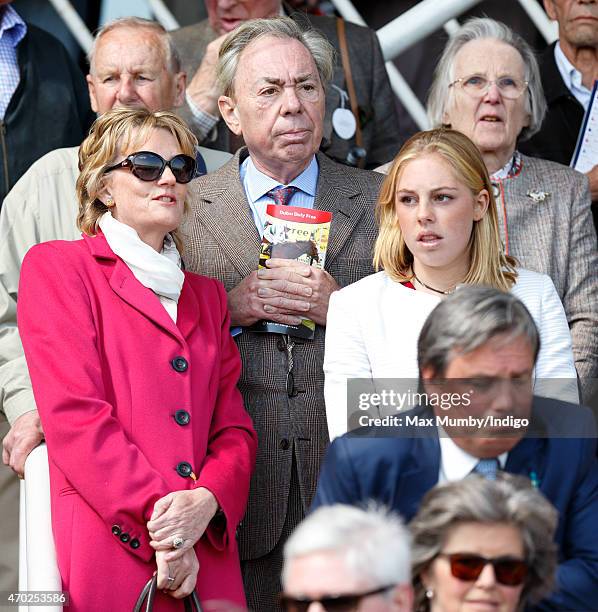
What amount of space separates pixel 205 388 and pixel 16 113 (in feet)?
6.36

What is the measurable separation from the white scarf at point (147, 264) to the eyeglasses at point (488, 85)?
1.44 m

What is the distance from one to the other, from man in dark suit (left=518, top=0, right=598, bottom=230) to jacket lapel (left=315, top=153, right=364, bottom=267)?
1256 mm

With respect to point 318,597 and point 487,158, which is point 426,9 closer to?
point 487,158

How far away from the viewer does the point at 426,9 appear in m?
5.90

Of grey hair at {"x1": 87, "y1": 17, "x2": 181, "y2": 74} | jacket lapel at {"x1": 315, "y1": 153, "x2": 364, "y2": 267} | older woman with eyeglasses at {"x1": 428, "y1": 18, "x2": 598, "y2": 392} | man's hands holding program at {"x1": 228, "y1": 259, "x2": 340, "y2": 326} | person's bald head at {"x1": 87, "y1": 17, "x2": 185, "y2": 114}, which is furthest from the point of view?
grey hair at {"x1": 87, "y1": 17, "x2": 181, "y2": 74}

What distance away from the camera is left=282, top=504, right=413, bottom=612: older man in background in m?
2.46

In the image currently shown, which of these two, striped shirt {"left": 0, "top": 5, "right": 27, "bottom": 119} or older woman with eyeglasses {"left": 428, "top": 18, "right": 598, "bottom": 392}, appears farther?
striped shirt {"left": 0, "top": 5, "right": 27, "bottom": 119}

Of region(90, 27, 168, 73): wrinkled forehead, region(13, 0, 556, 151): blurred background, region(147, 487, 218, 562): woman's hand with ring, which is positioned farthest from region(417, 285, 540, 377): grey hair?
region(13, 0, 556, 151): blurred background

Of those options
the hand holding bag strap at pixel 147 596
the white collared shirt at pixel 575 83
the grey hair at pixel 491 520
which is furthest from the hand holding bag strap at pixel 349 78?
the grey hair at pixel 491 520

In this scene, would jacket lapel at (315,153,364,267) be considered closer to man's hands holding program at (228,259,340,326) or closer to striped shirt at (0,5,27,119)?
man's hands holding program at (228,259,340,326)

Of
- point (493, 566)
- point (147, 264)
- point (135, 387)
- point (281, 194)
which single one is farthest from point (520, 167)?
point (493, 566)

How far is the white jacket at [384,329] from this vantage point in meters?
3.43

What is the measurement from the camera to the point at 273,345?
4066 mm

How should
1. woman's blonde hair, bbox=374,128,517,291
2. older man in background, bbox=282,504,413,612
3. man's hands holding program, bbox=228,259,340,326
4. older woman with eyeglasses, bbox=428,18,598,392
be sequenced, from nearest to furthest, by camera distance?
1. older man in background, bbox=282,504,413,612
2. woman's blonde hair, bbox=374,128,517,291
3. man's hands holding program, bbox=228,259,340,326
4. older woman with eyeglasses, bbox=428,18,598,392
